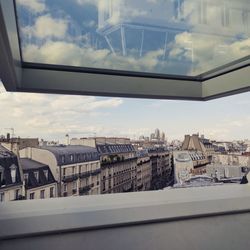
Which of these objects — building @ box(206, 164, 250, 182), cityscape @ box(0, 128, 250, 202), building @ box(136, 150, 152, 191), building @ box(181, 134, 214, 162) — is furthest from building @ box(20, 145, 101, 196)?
building @ box(206, 164, 250, 182)

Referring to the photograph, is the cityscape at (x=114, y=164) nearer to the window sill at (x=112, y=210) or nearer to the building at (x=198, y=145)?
the building at (x=198, y=145)

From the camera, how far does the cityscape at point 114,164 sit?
1478 mm

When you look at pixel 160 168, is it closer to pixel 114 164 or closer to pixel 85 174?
pixel 114 164

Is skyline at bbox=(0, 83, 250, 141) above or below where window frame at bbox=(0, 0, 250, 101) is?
below

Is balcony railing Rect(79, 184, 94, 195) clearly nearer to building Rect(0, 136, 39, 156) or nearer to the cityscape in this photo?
the cityscape

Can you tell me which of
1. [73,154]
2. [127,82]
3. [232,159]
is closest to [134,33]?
[127,82]

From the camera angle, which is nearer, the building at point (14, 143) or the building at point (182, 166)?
the building at point (14, 143)

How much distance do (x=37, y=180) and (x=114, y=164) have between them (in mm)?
495

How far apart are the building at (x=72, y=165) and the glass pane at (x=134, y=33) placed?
0.55m

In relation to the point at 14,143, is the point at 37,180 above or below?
below

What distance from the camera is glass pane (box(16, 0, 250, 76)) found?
123cm

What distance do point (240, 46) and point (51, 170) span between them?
1.37 metres

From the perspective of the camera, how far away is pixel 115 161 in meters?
1.72

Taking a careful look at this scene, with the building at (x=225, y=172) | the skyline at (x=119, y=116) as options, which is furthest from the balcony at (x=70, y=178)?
the building at (x=225, y=172)
